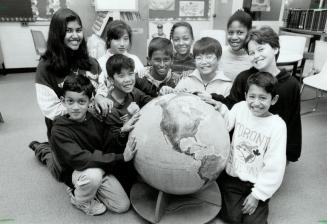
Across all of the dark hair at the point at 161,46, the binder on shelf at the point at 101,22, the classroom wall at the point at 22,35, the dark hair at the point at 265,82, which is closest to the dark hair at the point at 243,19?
the dark hair at the point at 161,46

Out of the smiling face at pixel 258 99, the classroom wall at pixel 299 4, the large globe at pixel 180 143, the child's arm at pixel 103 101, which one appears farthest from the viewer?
the classroom wall at pixel 299 4

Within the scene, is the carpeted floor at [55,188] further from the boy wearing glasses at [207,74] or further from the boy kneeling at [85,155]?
the boy wearing glasses at [207,74]

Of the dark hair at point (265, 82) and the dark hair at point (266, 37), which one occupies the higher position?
the dark hair at point (266, 37)

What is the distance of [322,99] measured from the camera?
4.95 m

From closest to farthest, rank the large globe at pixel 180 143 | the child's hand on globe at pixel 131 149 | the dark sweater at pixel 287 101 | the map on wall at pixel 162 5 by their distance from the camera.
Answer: the large globe at pixel 180 143
the child's hand on globe at pixel 131 149
the dark sweater at pixel 287 101
the map on wall at pixel 162 5

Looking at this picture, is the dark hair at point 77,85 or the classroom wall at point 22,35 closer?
the dark hair at point 77,85

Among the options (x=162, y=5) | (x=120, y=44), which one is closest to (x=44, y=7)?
(x=162, y=5)

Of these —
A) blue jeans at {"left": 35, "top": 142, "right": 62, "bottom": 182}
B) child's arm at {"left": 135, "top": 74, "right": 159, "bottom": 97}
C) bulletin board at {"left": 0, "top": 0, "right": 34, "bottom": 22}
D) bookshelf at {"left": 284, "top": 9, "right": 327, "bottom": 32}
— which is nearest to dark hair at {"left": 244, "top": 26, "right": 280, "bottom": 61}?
child's arm at {"left": 135, "top": 74, "right": 159, "bottom": 97}

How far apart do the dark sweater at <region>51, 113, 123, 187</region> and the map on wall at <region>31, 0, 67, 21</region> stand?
4.54m

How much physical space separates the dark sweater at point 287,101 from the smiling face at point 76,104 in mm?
1030

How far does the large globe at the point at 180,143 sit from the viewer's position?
1.74 metres

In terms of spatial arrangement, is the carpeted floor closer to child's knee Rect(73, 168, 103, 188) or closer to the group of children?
the group of children

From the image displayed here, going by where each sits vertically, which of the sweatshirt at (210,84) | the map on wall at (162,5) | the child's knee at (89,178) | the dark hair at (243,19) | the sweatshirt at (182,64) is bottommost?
the child's knee at (89,178)

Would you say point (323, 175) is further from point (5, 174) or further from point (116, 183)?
point (5, 174)
